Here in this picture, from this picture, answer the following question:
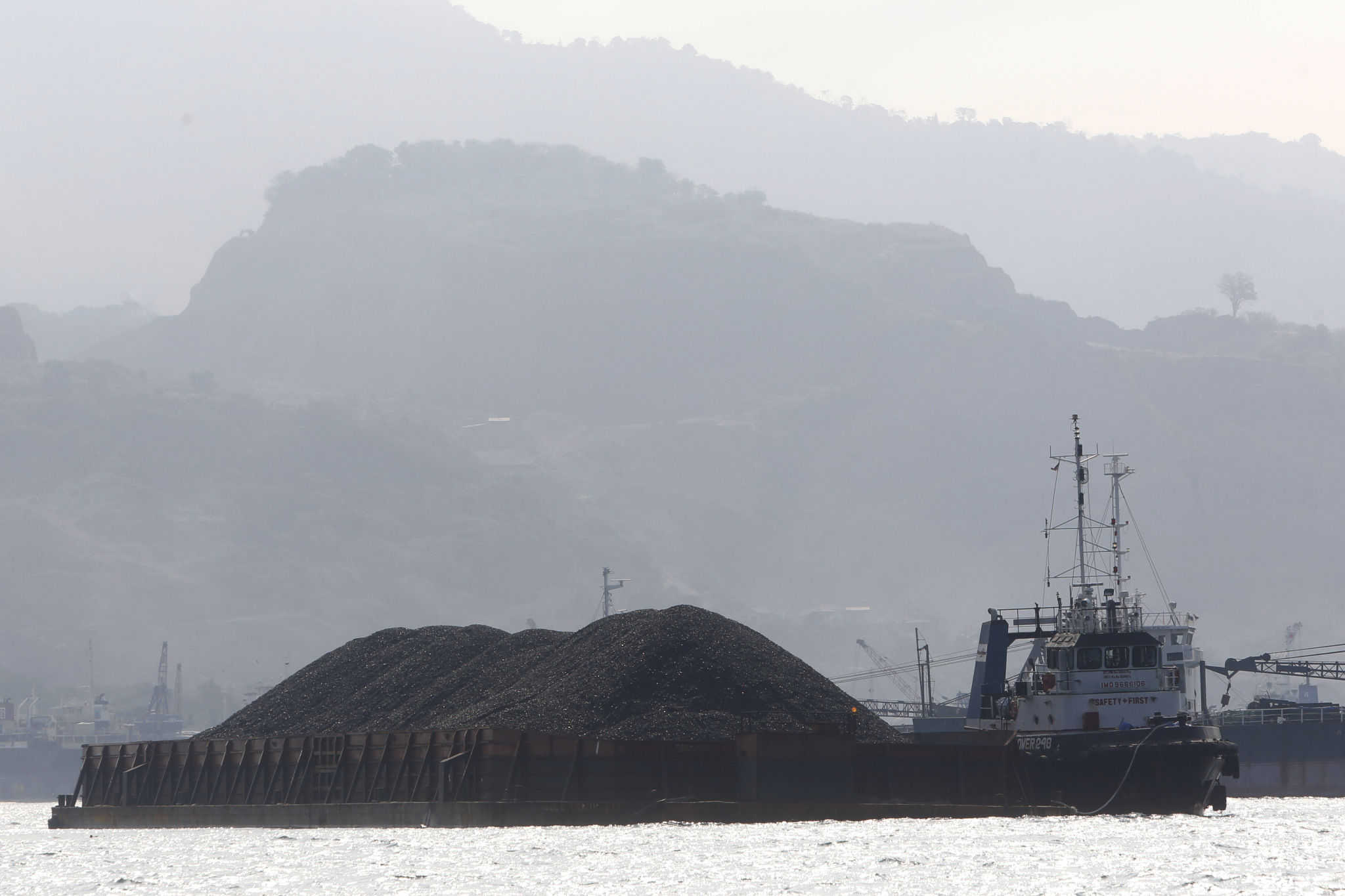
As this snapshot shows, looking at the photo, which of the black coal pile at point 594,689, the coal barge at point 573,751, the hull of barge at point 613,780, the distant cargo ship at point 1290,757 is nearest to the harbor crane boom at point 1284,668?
the distant cargo ship at point 1290,757

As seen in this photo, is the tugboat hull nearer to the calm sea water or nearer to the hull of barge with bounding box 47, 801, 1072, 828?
the calm sea water

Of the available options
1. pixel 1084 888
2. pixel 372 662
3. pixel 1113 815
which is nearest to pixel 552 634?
pixel 372 662

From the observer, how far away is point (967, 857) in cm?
4600

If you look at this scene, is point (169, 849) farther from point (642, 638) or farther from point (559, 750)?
point (642, 638)

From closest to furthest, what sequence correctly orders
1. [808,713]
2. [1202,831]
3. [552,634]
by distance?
[1202,831]
[808,713]
[552,634]

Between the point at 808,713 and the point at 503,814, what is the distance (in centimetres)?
1223

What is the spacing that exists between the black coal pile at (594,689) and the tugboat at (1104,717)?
20.9 feet

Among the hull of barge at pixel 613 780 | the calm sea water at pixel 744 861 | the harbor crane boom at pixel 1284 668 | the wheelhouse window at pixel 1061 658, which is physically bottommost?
the calm sea water at pixel 744 861

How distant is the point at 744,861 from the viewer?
148ft

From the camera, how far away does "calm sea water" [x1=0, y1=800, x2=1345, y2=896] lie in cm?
4088

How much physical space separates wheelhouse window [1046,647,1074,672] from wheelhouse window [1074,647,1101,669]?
24 cm

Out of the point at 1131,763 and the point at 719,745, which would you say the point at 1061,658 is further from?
the point at 719,745

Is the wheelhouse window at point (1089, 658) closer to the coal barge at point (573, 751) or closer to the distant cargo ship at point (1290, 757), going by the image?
the coal barge at point (573, 751)

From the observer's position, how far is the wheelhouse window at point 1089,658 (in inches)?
2330
